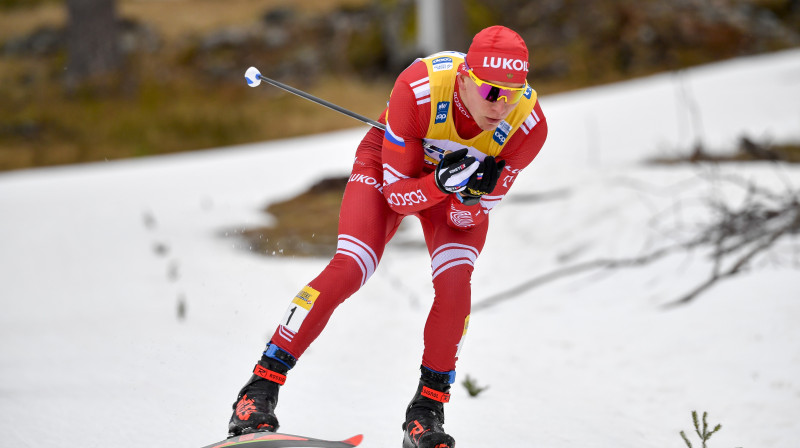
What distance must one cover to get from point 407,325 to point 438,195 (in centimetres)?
274

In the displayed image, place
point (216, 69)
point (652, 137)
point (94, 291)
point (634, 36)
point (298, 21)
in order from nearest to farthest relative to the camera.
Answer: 1. point (94, 291)
2. point (652, 137)
3. point (634, 36)
4. point (216, 69)
5. point (298, 21)

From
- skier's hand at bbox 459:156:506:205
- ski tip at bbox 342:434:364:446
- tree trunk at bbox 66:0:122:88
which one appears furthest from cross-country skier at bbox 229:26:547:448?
tree trunk at bbox 66:0:122:88

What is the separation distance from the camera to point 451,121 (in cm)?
317

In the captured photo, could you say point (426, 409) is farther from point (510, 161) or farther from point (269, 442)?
point (510, 161)

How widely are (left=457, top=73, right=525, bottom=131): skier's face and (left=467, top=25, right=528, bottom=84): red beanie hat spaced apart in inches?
1.3

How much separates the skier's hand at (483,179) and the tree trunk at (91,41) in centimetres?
1692

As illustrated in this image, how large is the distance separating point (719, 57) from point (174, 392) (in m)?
17.3

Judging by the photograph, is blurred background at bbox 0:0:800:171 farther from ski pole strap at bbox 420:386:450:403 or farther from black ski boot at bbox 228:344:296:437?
black ski boot at bbox 228:344:296:437

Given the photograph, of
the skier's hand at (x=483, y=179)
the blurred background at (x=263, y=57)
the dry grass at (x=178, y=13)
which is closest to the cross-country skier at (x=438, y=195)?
the skier's hand at (x=483, y=179)

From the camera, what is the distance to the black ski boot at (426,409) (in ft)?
10.1

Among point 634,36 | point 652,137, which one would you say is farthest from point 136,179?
point 634,36

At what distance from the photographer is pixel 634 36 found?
1875 cm

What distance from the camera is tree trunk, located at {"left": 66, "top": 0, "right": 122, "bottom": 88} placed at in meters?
17.5

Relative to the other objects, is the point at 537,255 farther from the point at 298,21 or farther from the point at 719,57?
the point at 298,21
